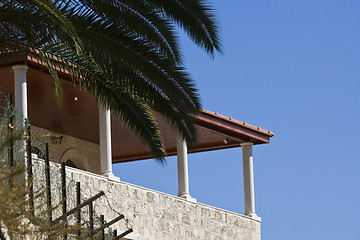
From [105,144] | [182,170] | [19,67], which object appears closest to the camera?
[19,67]

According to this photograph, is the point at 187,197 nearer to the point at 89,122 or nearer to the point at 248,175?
the point at 248,175

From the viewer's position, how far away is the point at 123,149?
26.9 metres

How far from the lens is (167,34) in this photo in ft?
39.6

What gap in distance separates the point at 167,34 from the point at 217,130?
454 inches

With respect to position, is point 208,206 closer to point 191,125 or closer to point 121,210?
point 121,210

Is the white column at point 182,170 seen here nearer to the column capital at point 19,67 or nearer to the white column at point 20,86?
the white column at point 20,86

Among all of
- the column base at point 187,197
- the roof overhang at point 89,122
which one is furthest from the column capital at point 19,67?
the column base at point 187,197

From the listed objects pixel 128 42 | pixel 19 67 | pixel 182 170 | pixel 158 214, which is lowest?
pixel 158 214

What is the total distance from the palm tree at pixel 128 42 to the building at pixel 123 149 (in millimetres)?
4445

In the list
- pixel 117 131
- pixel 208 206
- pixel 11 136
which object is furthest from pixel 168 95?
pixel 117 131

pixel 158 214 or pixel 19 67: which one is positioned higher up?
pixel 19 67

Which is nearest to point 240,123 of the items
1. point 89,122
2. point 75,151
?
point 89,122

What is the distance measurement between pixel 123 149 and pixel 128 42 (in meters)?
15.1

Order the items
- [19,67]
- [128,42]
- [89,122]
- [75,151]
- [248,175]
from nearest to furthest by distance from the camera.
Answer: [128,42]
[19,67]
[89,122]
[248,175]
[75,151]
